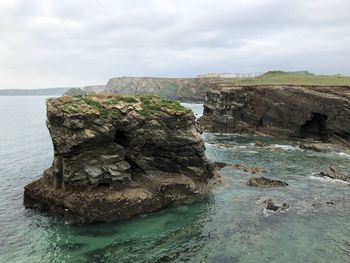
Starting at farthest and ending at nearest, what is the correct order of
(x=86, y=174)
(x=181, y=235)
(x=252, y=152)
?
(x=252, y=152)
(x=86, y=174)
(x=181, y=235)

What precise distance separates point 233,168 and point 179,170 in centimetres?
1357

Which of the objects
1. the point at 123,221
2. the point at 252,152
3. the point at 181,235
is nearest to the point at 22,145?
the point at 252,152

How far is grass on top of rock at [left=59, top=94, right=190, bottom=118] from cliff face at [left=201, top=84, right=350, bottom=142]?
41585 mm

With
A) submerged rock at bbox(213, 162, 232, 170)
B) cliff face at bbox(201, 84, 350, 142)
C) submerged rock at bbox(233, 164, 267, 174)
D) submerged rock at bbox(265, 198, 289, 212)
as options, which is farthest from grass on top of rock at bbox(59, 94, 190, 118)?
cliff face at bbox(201, 84, 350, 142)

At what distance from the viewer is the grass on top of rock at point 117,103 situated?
132ft

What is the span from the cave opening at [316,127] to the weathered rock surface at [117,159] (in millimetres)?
42524

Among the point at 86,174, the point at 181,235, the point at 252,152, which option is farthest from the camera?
the point at 252,152

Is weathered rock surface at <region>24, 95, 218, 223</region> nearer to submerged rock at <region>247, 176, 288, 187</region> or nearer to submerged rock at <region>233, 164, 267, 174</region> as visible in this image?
submerged rock at <region>247, 176, 288, 187</region>

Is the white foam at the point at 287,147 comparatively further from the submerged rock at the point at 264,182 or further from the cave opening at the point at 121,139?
the cave opening at the point at 121,139

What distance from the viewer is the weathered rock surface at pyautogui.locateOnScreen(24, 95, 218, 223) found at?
38.8 metres

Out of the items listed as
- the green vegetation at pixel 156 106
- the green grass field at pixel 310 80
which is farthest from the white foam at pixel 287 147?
the green vegetation at pixel 156 106

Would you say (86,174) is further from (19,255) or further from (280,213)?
(280,213)

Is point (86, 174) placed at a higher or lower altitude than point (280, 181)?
higher

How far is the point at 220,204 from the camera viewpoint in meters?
41.8
